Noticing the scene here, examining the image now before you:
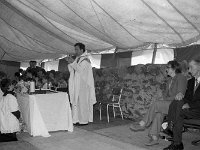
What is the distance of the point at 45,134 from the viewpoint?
4367mm

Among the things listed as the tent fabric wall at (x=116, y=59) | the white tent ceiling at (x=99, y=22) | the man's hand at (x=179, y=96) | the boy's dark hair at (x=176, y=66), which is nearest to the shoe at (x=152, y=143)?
the man's hand at (x=179, y=96)

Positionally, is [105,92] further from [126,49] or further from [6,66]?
[6,66]

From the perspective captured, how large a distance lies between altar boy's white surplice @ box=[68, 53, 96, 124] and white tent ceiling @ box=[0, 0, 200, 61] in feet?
2.96

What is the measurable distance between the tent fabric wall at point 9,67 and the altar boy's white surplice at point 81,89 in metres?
7.44

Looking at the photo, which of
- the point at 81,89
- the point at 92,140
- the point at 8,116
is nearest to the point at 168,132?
the point at 92,140

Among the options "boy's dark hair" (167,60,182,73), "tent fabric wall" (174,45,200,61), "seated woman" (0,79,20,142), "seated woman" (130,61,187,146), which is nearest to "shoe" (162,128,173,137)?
"seated woman" (130,61,187,146)

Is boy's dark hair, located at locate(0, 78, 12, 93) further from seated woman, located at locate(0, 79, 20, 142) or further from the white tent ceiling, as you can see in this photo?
the white tent ceiling

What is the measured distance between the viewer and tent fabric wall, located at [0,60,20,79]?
39.4ft

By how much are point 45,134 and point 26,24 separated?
4.04 metres

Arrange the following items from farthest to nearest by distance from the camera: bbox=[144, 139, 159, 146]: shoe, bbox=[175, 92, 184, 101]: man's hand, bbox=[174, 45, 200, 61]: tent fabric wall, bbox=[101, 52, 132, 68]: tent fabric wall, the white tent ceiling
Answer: bbox=[101, 52, 132, 68]: tent fabric wall
bbox=[174, 45, 200, 61]: tent fabric wall
the white tent ceiling
bbox=[144, 139, 159, 146]: shoe
bbox=[175, 92, 184, 101]: man's hand

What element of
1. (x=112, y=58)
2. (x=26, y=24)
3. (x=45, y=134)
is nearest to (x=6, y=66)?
(x=26, y=24)

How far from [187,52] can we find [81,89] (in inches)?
92.8

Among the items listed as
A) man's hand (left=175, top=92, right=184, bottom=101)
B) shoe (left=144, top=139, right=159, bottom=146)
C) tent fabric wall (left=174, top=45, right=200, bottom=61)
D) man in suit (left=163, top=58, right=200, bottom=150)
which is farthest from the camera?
tent fabric wall (left=174, top=45, right=200, bottom=61)

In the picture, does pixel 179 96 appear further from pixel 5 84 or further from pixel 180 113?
pixel 5 84
